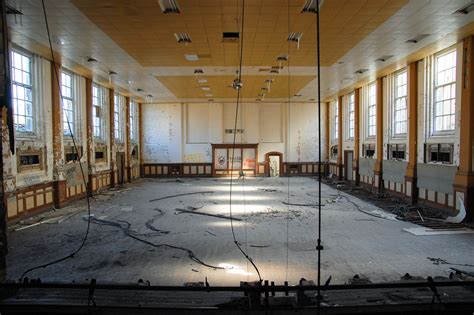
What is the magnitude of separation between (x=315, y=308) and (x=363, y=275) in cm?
256

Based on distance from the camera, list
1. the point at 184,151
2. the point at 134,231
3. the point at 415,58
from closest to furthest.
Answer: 1. the point at 134,231
2. the point at 415,58
3. the point at 184,151

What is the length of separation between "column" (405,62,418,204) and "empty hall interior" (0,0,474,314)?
0.04 metres

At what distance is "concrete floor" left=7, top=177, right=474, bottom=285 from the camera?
5132mm

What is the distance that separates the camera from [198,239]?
705 cm

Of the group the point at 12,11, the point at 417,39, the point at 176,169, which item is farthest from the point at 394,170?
the point at 176,169

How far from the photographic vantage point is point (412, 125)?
35.8 feet

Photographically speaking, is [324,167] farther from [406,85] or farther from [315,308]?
[315,308]

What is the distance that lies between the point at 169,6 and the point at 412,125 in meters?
8.30

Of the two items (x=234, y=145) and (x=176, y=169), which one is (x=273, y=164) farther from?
(x=234, y=145)

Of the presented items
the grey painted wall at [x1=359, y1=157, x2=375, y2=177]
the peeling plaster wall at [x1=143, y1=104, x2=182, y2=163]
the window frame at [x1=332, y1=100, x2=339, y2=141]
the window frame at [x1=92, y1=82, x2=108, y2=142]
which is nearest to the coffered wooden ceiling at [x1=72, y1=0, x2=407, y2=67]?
the window frame at [x1=92, y1=82, x2=108, y2=142]

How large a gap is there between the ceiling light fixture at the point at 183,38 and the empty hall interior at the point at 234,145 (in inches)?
3.1

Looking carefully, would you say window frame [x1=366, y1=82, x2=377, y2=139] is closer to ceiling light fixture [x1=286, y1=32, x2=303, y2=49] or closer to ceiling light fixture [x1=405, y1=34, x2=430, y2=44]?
ceiling light fixture [x1=405, y1=34, x2=430, y2=44]

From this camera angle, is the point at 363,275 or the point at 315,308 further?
the point at 363,275

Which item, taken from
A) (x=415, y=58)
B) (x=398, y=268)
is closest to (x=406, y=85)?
(x=415, y=58)
